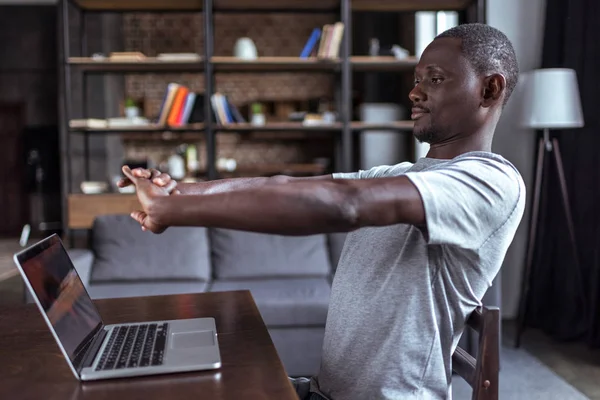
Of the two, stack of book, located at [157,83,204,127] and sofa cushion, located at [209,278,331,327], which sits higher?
stack of book, located at [157,83,204,127]

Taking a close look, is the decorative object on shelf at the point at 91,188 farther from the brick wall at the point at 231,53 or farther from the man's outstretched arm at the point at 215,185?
the brick wall at the point at 231,53

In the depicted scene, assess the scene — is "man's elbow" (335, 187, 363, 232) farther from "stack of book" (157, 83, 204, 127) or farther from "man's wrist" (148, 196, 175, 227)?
"stack of book" (157, 83, 204, 127)

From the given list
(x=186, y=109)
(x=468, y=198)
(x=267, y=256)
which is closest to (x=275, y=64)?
(x=186, y=109)

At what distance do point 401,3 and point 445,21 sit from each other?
3.35 feet

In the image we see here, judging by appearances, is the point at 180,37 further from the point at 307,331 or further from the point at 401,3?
the point at 307,331

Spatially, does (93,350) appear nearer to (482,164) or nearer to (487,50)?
(482,164)

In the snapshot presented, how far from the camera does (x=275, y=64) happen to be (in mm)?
3893

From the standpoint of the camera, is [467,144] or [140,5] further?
[140,5]

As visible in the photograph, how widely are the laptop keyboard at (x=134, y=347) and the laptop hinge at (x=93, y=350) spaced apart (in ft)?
0.05

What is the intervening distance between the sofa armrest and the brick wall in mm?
5123

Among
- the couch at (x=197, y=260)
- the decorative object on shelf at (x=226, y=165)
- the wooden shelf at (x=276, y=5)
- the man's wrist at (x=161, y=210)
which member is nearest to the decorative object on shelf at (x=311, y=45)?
the wooden shelf at (x=276, y=5)

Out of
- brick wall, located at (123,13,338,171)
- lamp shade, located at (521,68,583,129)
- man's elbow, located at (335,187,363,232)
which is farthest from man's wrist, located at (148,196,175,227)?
brick wall, located at (123,13,338,171)

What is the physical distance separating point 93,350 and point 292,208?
1.71ft

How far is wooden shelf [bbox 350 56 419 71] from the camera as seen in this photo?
151 inches
